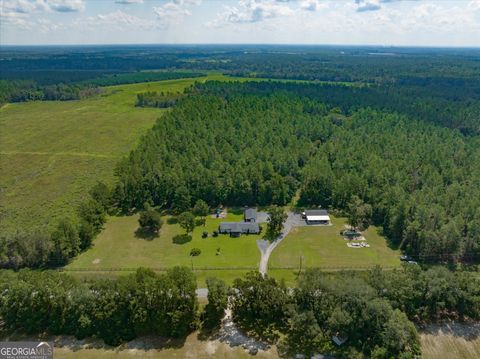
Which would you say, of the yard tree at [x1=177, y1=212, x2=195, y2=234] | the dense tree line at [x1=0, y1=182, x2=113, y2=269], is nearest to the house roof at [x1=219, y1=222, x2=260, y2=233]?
the yard tree at [x1=177, y1=212, x2=195, y2=234]

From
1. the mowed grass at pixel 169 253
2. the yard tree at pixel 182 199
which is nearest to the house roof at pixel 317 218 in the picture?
the mowed grass at pixel 169 253

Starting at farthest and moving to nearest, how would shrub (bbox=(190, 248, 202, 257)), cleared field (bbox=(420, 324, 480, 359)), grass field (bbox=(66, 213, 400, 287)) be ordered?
1. shrub (bbox=(190, 248, 202, 257))
2. grass field (bbox=(66, 213, 400, 287))
3. cleared field (bbox=(420, 324, 480, 359))

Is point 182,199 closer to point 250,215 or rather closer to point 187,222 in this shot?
point 187,222

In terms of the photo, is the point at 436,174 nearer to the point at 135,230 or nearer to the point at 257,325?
the point at 257,325

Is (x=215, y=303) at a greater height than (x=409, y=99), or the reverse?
(x=409, y=99)

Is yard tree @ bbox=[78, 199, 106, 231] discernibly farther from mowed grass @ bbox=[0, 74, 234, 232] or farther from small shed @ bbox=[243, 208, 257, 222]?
small shed @ bbox=[243, 208, 257, 222]

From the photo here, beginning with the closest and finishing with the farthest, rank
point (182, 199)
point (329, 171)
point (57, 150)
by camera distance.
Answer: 1. point (182, 199)
2. point (329, 171)
3. point (57, 150)

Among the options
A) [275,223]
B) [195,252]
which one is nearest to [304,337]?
[195,252]
